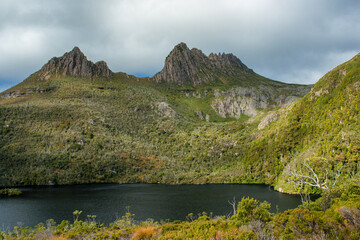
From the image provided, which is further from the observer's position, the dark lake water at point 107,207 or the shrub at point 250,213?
the dark lake water at point 107,207

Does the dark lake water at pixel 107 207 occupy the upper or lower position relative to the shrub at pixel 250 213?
lower

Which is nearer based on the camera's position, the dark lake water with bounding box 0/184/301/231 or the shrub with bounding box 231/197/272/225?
the shrub with bounding box 231/197/272/225

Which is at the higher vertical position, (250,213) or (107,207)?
(250,213)

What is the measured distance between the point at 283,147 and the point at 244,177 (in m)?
33.9

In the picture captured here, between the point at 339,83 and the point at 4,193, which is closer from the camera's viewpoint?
the point at 4,193

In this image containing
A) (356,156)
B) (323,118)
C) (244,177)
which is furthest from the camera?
(244,177)

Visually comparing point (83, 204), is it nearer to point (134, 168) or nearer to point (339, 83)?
point (134, 168)

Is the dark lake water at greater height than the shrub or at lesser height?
lesser

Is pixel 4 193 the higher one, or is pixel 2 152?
pixel 2 152

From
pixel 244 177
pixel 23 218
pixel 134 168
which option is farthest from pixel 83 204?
pixel 244 177

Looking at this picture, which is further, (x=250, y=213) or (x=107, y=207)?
(x=107, y=207)

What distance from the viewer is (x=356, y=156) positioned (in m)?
102

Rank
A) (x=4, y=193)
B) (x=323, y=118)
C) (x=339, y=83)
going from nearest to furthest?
(x=4, y=193), (x=323, y=118), (x=339, y=83)

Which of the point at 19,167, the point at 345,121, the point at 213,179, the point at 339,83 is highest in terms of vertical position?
the point at 339,83
